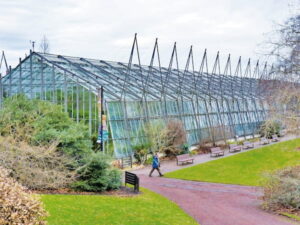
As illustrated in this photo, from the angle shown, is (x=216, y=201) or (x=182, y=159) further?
(x=182, y=159)

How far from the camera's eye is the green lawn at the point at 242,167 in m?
23.0

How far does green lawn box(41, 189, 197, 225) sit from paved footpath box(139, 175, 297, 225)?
3.18 ft

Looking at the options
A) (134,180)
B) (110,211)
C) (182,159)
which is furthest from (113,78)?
(110,211)

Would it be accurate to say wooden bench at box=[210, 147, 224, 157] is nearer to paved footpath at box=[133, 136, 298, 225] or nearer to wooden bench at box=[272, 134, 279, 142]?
paved footpath at box=[133, 136, 298, 225]

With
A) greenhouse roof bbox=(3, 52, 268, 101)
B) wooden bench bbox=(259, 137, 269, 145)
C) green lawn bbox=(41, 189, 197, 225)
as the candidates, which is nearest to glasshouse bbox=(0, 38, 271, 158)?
greenhouse roof bbox=(3, 52, 268, 101)

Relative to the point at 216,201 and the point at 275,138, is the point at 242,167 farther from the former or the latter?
the point at 275,138

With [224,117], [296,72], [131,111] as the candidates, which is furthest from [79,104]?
[224,117]

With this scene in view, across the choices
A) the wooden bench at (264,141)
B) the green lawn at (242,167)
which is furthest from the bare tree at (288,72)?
the wooden bench at (264,141)

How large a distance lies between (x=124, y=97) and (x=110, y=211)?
1864cm

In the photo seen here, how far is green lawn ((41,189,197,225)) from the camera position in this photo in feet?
37.8

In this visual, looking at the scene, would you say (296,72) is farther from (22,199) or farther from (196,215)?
(22,199)

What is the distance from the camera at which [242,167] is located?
26.5 metres

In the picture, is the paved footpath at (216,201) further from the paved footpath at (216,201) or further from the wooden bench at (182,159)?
the wooden bench at (182,159)

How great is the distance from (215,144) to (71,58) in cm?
1713
